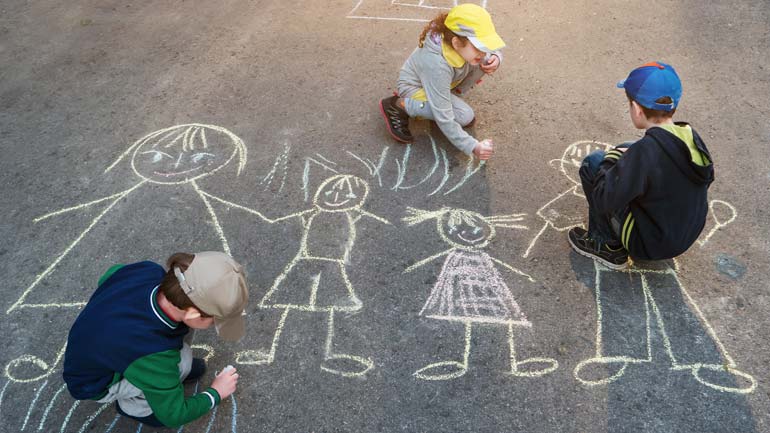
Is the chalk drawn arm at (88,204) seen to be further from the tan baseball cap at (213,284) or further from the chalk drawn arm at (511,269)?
the chalk drawn arm at (511,269)

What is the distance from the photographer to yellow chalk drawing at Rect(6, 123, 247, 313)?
3504 mm

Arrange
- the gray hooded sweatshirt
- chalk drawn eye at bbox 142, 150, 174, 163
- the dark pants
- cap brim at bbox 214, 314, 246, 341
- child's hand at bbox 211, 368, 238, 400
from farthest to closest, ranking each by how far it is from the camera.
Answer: chalk drawn eye at bbox 142, 150, 174, 163
the gray hooded sweatshirt
the dark pants
child's hand at bbox 211, 368, 238, 400
cap brim at bbox 214, 314, 246, 341

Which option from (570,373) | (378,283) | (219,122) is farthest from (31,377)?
(570,373)

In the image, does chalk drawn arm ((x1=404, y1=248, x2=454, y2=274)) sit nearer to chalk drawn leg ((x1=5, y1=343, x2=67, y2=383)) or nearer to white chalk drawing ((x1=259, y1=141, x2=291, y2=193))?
white chalk drawing ((x1=259, y1=141, x2=291, y2=193))

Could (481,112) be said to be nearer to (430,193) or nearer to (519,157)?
(519,157)

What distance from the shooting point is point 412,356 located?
8.65ft

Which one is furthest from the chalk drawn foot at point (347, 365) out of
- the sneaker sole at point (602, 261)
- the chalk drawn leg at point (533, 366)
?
the sneaker sole at point (602, 261)

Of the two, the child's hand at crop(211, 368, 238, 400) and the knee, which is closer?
the child's hand at crop(211, 368, 238, 400)

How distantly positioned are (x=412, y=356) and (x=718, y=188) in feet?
7.67

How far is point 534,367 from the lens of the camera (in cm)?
258

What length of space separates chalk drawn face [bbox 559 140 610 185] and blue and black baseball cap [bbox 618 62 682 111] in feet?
3.14

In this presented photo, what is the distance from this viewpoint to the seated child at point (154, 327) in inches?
78.4

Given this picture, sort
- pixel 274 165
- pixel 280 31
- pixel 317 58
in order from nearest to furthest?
1. pixel 274 165
2. pixel 317 58
3. pixel 280 31

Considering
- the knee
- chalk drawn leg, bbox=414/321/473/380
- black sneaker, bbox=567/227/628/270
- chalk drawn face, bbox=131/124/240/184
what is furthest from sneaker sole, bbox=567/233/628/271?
chalk drawn face, bbox=131/124/240/184
